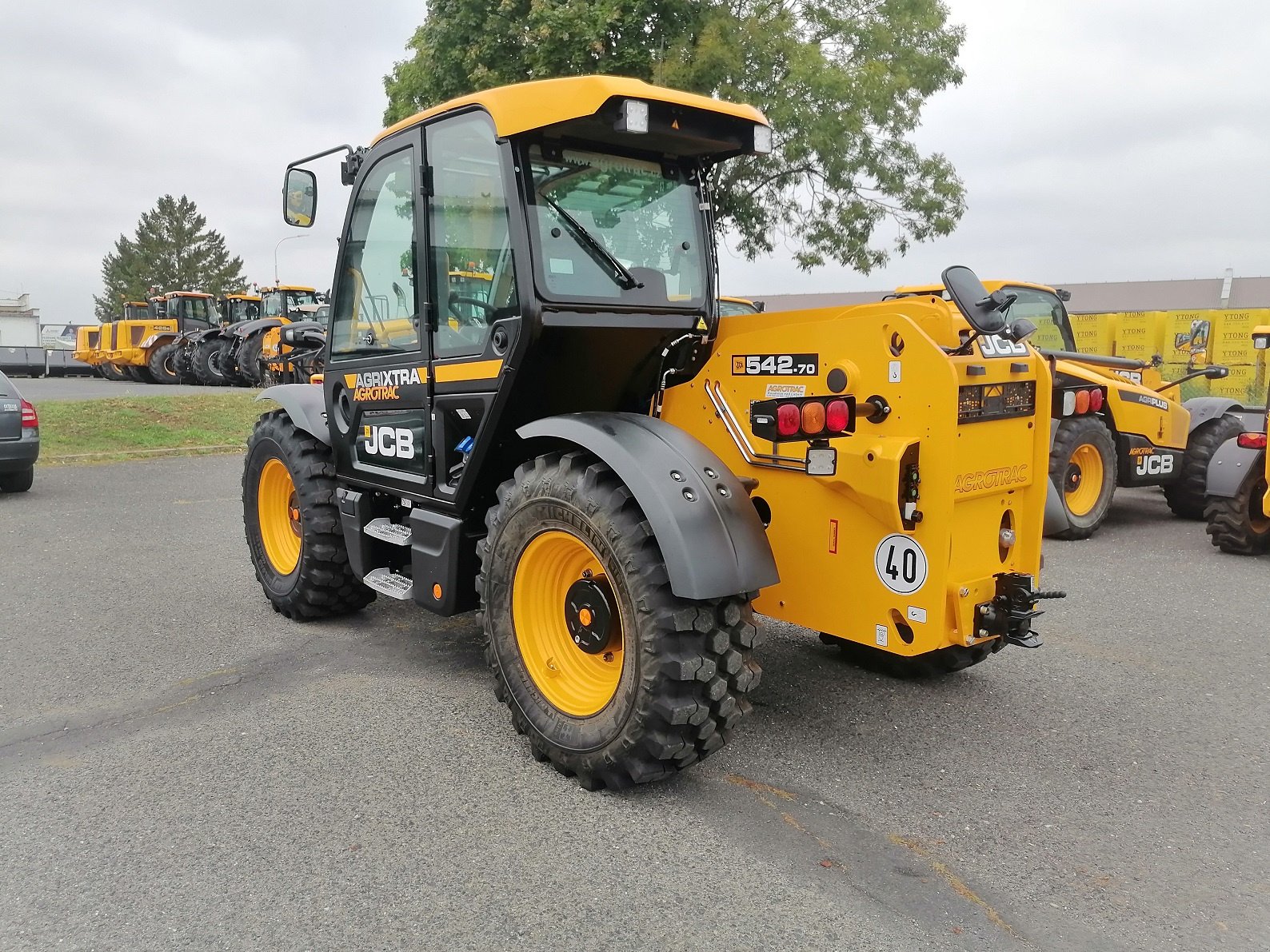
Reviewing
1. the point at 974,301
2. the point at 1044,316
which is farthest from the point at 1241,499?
the point at 974,301

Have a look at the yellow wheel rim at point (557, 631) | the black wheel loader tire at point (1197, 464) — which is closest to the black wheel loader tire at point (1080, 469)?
the black wheel loader tire at point (1197, 464)

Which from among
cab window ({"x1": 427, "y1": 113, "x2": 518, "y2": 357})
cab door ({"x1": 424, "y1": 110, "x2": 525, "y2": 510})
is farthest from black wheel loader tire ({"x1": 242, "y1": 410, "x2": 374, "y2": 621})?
cab window ({"x1": 427, "y1": 113, "x2": 518, "y2": 357})

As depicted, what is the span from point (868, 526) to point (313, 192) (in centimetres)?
321

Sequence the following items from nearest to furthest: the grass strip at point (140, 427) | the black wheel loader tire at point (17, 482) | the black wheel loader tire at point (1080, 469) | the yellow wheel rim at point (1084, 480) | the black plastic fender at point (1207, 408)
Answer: the black wheel loader tire at point (1080, 469)
the yellow wheel rim at point (1084, 480)
the black plastic fender at point (1207, 408)
the black wheel loader tire at point (17, 482)
the grass strip at point (140, 427)

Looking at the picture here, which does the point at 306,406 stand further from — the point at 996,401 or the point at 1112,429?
the point at 1112,429

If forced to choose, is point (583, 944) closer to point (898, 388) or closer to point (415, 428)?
point (898, 388)

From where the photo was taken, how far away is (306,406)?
17.7ft

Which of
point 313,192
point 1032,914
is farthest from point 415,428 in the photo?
point 1032,914

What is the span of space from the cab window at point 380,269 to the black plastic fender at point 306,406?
0.48 meters

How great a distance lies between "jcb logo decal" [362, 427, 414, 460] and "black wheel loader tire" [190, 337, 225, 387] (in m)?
23.5

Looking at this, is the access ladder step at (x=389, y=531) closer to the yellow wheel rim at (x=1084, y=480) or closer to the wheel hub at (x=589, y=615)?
the wheel hub at (x=589, y=615)

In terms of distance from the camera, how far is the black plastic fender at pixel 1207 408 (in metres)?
9.24

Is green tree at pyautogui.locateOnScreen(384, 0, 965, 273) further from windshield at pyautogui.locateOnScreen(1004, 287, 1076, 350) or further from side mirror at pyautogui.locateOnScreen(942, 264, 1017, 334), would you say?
side mirror at pyautogui.locateOnScreen(942, 264, 1017, 334)

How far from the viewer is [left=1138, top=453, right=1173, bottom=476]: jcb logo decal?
862 cm
